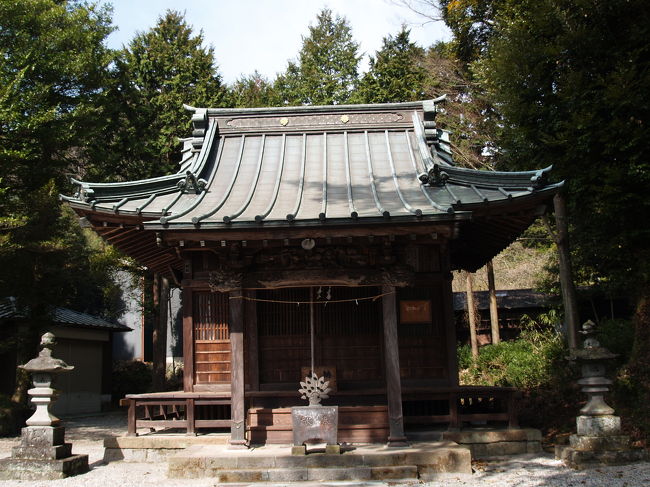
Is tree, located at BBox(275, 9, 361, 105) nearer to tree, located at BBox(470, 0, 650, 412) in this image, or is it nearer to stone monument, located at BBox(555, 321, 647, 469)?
tree, located at BBox(470, 0, 650, 412)

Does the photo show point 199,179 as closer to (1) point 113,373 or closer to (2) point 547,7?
(2) point 547,7

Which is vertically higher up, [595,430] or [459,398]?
[459,398]

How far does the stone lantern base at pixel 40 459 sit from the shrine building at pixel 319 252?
1.40 meters

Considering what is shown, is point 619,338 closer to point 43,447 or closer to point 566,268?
point 566,268

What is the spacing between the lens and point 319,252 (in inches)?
384

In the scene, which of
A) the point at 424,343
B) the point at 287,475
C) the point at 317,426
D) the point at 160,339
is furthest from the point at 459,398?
the point at 160,339

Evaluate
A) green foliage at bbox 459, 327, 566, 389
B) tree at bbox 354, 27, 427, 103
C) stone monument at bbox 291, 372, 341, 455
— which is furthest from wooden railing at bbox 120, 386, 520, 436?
tree at bbox 354, 27, 427, 103

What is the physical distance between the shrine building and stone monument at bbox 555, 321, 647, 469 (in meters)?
1.26

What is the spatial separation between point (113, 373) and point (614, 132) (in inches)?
880

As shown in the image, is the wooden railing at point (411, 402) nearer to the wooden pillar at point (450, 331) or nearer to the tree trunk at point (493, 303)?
the wooden pillar at point (450, 331)

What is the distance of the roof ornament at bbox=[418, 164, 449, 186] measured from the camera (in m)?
10.2

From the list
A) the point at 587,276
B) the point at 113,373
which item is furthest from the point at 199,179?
the point at 113,373

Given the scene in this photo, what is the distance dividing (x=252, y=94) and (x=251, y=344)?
929 inches

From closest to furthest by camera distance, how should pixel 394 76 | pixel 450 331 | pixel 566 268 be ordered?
1. pixel 450 331
2. pixel 566 268
3. pixel 394 76
